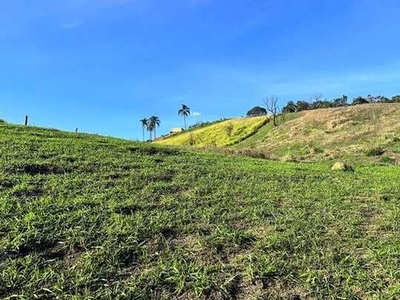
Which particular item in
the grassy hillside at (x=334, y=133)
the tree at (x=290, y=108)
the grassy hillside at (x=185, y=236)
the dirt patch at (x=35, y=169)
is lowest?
the grassy hillside at (x=185, y=236)

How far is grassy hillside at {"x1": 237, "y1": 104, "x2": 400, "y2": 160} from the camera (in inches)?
1415

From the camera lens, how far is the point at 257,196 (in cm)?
767

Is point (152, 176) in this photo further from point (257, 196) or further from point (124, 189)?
point (257, 196)

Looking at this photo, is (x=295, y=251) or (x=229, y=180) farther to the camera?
(x=229, y=180)

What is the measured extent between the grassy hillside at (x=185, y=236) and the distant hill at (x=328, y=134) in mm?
23381

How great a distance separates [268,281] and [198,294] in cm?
76

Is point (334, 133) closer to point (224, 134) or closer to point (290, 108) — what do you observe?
point (224, 134)

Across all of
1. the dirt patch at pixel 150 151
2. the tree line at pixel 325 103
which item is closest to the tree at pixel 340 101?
the tree line at pixel 325 103

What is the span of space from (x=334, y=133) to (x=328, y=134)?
73cm

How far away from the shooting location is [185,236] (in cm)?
538

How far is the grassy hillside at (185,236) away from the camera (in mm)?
4137

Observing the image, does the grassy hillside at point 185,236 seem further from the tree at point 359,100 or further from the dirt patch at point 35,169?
the tree at point 359,100

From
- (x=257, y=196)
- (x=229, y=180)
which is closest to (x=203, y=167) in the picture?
(x=229, y=180)

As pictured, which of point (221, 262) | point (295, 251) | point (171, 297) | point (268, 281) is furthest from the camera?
point (295, 251)
